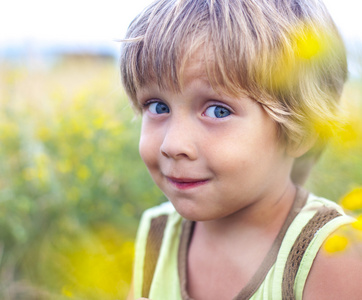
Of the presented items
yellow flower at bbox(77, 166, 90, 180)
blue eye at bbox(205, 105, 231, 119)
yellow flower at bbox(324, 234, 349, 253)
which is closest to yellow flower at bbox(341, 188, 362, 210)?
yellow flower at bbox(324, 234, 349, 253)

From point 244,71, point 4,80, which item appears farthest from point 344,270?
point 4,80

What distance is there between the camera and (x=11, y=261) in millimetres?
2164


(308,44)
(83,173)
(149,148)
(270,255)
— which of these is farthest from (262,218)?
(83,173)

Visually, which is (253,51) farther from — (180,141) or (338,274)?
(338,274)

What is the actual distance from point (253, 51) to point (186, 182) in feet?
1.17

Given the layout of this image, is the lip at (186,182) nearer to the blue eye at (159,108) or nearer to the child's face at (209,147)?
the child's face at (209,147)

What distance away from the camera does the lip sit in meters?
1.09

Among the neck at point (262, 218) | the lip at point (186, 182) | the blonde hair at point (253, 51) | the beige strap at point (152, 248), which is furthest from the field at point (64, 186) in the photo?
the lip at point (186, 182)

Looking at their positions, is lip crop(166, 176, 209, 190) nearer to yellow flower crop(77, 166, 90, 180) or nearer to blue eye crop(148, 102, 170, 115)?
blue eye crop(148, 102, 170, 115)

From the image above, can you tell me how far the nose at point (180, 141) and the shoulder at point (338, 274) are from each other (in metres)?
0.37

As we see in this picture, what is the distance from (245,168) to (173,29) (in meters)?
0.38

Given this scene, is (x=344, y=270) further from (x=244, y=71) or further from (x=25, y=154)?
(x=25, y=154)

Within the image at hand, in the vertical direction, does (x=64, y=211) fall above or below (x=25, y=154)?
below

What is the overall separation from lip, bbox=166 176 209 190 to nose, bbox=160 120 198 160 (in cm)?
7
